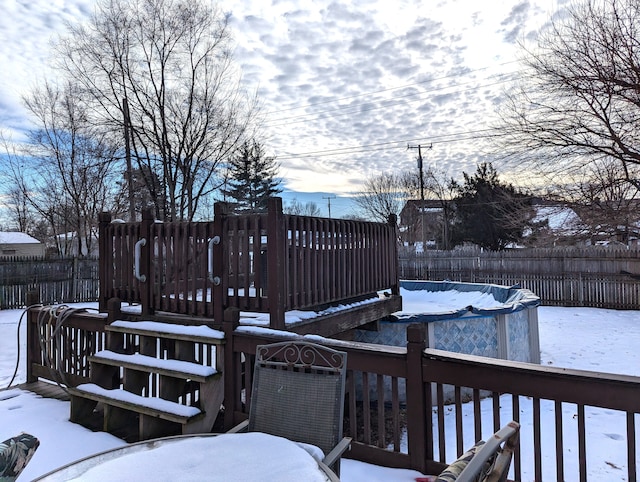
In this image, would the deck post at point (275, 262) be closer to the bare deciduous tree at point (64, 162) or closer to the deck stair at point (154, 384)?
the deck stair at point (154, 384)

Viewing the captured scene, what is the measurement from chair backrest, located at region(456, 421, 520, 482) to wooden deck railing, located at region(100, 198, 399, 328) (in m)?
2.40

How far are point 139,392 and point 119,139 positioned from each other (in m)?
10.2

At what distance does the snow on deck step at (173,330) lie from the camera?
316 cm

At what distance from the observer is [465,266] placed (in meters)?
14.2

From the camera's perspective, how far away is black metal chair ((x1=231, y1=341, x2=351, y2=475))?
201 centimetres

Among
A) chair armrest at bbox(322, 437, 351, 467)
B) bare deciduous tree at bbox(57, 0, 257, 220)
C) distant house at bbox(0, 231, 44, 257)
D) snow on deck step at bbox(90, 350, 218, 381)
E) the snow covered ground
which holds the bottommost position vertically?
the snow covered ground

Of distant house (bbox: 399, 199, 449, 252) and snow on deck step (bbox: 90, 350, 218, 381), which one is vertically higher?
distant house (bbox: 399, 199, 449, 252)

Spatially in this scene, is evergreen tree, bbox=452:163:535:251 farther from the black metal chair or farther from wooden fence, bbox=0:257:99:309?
the black metal chair

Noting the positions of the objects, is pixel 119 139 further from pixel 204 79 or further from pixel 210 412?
pixel 210 412

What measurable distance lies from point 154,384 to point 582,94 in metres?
7.98

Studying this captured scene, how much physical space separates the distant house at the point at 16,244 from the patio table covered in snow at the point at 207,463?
27.7 metres

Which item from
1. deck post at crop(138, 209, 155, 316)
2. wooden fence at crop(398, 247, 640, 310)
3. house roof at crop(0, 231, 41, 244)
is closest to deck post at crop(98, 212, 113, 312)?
deck post at crop(138, 209, 155, 316)

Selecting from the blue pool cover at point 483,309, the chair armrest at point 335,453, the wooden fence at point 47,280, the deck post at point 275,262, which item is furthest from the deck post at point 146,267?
the wooden fence at point 47,280

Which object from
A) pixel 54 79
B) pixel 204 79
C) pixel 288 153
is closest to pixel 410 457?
pixel 204 79
